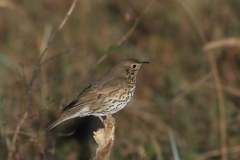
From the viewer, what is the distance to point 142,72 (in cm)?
615

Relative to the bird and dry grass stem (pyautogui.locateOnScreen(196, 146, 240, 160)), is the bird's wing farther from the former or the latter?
dry grass stem (pyautogui.locateOnScreen(196, 146, 240, 160))

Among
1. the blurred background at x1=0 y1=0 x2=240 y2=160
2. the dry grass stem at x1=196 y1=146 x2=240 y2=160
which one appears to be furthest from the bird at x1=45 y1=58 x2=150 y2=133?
the dry grass stem at x1=196 y1=146 x2=240 y2=160

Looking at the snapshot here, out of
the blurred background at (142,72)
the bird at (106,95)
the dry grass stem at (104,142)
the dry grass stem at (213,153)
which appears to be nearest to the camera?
the dry grass stem at (104,142)

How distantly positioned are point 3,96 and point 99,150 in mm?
2564

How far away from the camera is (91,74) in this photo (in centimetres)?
574

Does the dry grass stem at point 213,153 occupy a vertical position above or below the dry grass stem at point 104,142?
above

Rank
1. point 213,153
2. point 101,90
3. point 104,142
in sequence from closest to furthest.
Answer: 1. point 104,142
2. point 101,90
3. point 213,153

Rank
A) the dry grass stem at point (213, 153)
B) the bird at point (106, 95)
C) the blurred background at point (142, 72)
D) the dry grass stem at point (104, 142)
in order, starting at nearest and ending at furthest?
the dry grass stem at point (104, 142)
the bird at point (106, 95)
the dry grass stem at point (213, 153)
the blurred background at point (142, 72)

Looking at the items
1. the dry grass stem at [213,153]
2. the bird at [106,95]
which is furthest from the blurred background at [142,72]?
the bird at [106,95]

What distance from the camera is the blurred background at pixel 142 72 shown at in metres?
4.75

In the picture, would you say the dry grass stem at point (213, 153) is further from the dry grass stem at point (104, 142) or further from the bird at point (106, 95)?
the dry grass stem at point (104, 142)

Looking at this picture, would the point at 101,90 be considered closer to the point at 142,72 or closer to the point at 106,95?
the point at 106,95

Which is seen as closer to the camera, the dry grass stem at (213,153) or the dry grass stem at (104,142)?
the dry grass stem at (104,142)

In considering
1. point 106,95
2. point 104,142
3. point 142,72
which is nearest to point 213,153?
point 106,95
